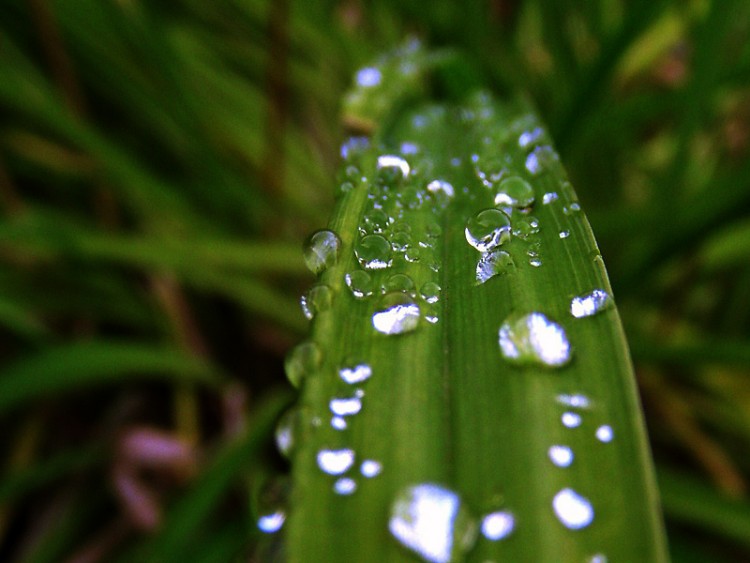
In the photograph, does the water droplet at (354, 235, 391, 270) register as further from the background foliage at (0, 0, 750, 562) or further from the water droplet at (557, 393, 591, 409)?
the background foliage at (0, 0, 750, 562)

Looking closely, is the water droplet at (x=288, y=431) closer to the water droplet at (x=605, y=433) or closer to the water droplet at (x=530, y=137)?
the water droplet at (x=605, y=433)

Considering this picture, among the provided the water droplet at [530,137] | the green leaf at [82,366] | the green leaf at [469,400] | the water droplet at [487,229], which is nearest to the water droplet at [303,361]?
the green leaf at [469,400]

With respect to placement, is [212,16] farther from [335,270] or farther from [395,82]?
[335,270]

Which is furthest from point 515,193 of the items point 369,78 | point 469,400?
point 369,78

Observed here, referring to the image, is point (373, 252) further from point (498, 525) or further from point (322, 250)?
point (498, 525)

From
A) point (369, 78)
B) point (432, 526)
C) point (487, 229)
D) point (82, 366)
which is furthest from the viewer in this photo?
point (82, 366)

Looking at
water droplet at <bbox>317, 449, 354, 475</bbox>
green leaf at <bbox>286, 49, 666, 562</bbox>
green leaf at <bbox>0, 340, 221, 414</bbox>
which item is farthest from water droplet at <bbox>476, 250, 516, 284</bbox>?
green leaf at <bbox>0, 340, 221, 414</bbox>

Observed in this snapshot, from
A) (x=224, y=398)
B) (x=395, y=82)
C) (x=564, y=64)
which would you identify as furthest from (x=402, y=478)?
(x=564, y=64)
